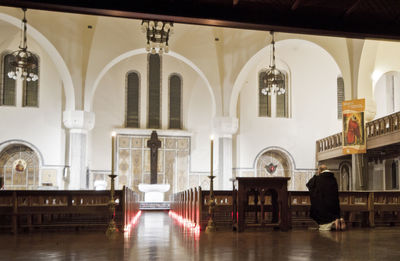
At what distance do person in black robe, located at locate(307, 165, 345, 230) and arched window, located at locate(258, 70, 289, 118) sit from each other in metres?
14.6

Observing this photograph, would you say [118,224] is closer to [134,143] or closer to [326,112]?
[134,143]

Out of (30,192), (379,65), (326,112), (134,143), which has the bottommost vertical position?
(30,192)

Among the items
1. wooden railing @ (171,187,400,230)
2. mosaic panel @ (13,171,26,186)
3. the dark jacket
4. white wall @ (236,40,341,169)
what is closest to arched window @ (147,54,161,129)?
white wall @ (236,40,341,169)

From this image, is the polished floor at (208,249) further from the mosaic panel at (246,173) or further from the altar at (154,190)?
the mosaic panel at (246,173)

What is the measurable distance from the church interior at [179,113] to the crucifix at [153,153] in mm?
53

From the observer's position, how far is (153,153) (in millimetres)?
23859

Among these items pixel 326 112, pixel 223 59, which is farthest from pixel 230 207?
pixel 326 112

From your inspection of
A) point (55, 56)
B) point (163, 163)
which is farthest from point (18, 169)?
point (163, 163)

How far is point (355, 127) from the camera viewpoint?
15617 millimetres

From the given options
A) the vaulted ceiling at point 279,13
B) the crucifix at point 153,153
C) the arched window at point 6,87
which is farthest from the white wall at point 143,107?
the vaulted ceiling at point 279,13

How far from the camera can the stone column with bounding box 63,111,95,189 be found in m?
18.6

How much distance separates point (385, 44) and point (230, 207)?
521 inches

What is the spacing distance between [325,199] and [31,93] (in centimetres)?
1680

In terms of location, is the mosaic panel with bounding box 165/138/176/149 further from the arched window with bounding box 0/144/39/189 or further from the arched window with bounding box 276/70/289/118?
the arched window with bounding box 0/144/39/189
